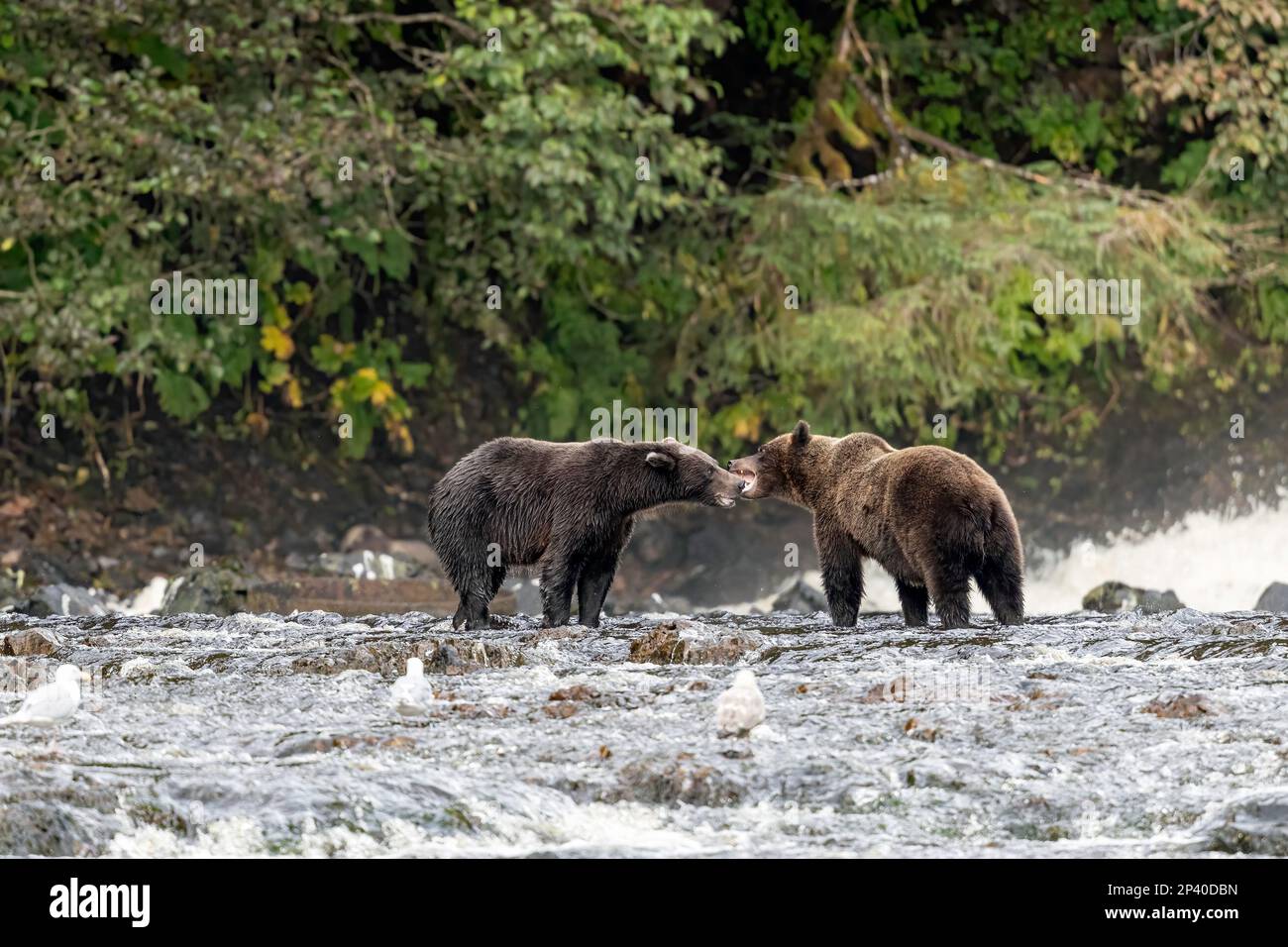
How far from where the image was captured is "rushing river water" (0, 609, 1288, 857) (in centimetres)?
605

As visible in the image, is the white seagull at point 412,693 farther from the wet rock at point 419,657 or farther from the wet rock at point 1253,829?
the wet rock at point 1253,829

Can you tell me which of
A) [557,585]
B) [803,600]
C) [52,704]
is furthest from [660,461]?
[803,600]

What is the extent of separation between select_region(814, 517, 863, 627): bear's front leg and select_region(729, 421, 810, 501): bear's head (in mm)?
507

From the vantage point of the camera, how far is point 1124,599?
14.5 m

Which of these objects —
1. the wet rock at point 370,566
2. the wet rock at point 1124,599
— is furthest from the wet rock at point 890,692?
the wet rock at point 370,566

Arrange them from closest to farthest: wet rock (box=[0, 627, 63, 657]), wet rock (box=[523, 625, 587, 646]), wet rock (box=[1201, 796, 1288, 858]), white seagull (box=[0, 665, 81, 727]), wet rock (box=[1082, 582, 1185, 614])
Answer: wet rock (box=[1201, 796, 1288, 858])
white seagull (box=[0, 665, 81, 727])
wet rock (box=[523, 625, 587, 646])
wet rock (box=[0, 627, 63, 657])
wet rock (box=[1082, 582, 1185, 614])

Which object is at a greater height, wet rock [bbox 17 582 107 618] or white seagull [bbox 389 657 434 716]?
wet rock [bbox 17 582 107 618]

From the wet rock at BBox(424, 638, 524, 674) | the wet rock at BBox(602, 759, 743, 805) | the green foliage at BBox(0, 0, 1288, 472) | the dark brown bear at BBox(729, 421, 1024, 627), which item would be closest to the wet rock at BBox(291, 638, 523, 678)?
the wet rock at BBox(424, 638, 524, 674)

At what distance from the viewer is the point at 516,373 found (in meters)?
19.4

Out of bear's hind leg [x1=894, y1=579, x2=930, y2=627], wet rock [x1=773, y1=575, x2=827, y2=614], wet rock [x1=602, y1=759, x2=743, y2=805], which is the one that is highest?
wet rock [x1=773, y1=575, x2=827, y2=614]

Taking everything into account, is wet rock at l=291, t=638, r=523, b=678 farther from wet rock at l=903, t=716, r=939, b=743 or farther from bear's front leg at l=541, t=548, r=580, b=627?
wet rock at l=903, t=716, r=939, b=743

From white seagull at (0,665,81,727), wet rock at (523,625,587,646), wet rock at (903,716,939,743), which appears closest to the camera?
wet rock at (903,716,939,743)

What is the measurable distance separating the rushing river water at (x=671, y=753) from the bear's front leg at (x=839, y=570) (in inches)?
42.9

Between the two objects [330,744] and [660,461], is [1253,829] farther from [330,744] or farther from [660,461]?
[660,461]
